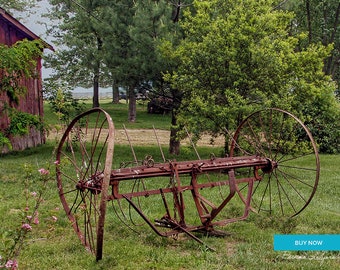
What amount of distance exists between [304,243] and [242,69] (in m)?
5.14

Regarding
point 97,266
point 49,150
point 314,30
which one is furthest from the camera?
point 314,30

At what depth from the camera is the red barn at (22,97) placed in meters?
11.6

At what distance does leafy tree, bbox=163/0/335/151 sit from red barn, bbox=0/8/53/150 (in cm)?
416

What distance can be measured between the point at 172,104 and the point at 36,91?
5.31 meters

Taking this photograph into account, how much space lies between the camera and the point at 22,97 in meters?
11.9

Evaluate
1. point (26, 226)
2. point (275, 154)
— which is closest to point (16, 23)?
point (275, 154)

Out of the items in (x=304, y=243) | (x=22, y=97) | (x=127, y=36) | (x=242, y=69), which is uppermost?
(x=127, y=36)

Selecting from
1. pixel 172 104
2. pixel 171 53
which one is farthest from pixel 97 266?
pixel 172 104

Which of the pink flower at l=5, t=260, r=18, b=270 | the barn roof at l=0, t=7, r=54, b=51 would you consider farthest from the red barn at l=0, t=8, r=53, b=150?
the pink flower at l=5, t=260, r=18, b=270

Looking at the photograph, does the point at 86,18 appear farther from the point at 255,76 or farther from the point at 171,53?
the point at 255,76

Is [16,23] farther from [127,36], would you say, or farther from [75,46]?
[75,46]

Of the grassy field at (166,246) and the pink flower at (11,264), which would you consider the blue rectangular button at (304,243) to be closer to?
the grassy field at (166,246)

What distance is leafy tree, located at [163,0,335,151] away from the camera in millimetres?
8953

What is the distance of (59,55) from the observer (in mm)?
24562
